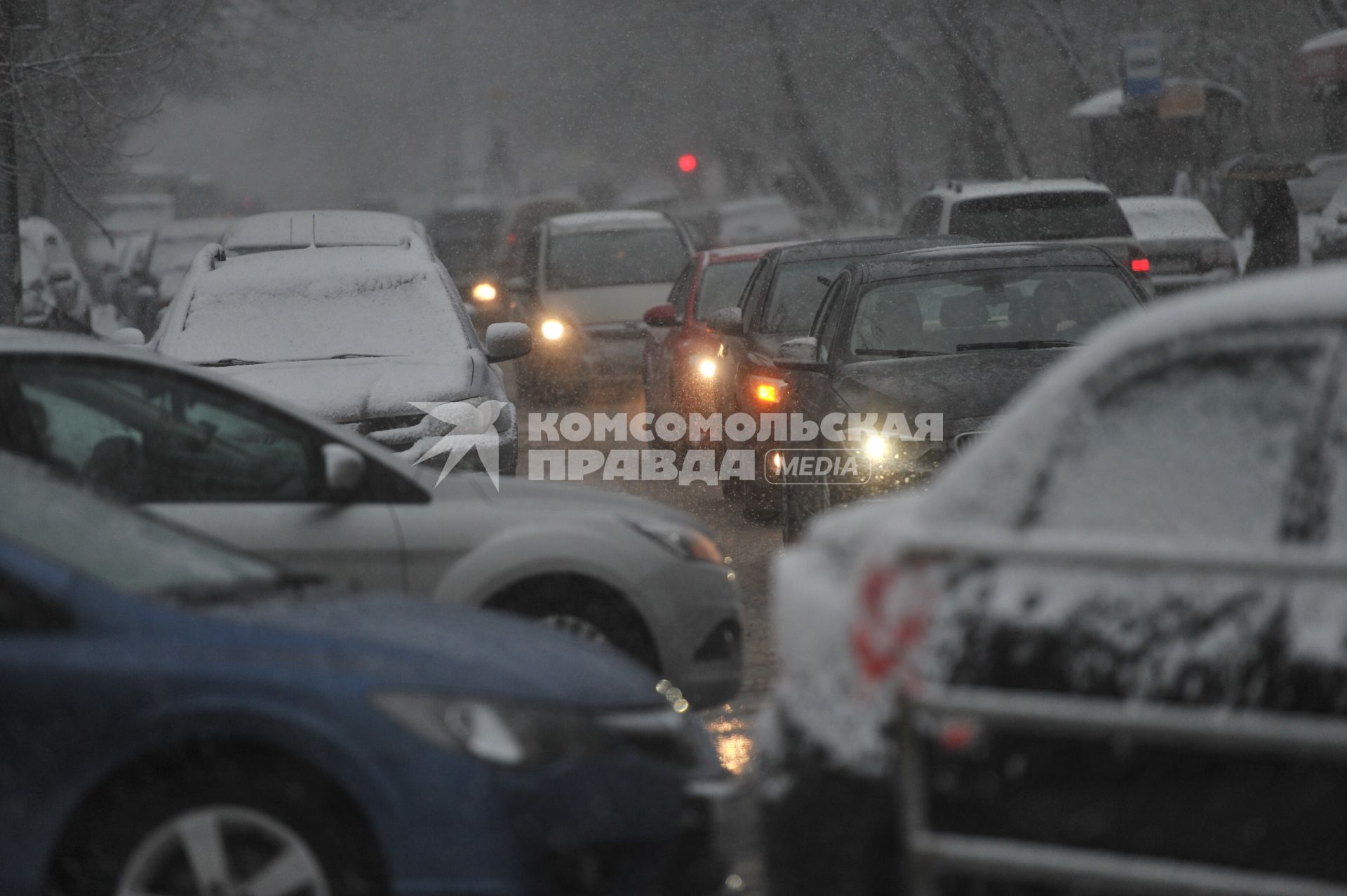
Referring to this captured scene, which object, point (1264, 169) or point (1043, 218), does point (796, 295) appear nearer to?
point (1043, 218)

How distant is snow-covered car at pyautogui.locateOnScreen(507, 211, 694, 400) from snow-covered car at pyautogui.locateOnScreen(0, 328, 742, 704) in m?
11.5

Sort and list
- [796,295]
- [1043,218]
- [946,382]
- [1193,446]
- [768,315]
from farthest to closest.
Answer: [1043,218], [796,295], [768,315], [946,382], [1193,446]

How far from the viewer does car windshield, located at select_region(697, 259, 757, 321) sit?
1477cm

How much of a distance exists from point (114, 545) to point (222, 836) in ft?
2.87

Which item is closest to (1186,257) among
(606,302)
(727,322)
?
(606,302)

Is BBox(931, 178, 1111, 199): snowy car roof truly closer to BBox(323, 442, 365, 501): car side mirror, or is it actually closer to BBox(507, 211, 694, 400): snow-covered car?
BBox(507, 211, 694, 400): snow-covered car

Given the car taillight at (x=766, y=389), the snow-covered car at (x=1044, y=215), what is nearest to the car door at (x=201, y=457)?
the car taillight at (x=766, y=389)

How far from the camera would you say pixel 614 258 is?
1964 cm

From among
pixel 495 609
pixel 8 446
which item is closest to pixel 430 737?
pixel 495 609

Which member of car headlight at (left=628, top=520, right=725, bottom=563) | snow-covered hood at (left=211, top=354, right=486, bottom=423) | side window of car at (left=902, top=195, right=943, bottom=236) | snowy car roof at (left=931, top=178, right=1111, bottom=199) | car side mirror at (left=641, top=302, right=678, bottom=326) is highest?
snowy car roof at (left=931, top=178, right=1111, bottom=199)

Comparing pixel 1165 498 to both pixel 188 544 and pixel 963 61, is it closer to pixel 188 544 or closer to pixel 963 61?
pixel 188 544

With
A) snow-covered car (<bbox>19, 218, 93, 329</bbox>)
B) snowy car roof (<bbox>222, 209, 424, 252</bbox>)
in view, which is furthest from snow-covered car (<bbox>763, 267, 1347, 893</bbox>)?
snow-covered car (<bbox>19, 218, 93, 329</bbox>)

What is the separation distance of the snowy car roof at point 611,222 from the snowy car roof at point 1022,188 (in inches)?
145

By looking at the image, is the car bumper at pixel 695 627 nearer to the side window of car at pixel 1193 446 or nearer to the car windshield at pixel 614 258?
the side window of car at pixel 1193 446
